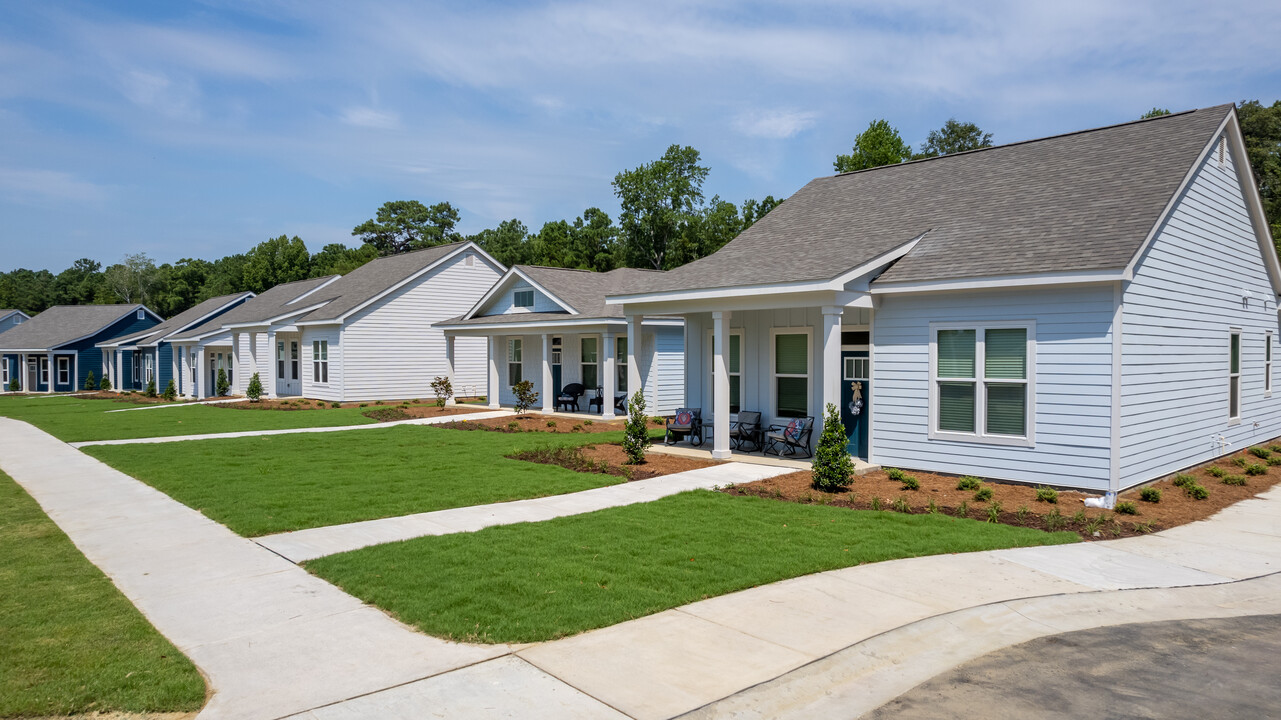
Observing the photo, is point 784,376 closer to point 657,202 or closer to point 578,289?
point 578,289

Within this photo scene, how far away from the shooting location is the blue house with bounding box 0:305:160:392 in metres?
52.5

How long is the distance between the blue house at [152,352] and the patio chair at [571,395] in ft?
91.5

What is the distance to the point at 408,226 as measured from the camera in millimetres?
87250

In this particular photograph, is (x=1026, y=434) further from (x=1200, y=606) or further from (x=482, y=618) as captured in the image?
(x=482, y=618)

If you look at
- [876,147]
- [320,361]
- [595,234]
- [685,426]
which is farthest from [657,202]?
[685,426]

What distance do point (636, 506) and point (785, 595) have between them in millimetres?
4060

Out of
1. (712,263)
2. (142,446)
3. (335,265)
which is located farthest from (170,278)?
(712,263)

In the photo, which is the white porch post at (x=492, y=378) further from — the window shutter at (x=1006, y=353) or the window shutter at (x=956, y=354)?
the window shutter at (x=1006, y=353)

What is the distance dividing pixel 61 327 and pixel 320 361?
3469 centimetres

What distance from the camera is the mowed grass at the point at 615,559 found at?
6359mm

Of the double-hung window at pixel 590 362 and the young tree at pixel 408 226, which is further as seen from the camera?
the young tree at pixel 408 226

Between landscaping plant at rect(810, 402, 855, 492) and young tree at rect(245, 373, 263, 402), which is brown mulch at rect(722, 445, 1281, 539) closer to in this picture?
landscaping plant at rect(810, 402, 855, 492)

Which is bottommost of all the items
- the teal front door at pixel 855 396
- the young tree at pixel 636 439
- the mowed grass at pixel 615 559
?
the mowed grass at pixel 615 559

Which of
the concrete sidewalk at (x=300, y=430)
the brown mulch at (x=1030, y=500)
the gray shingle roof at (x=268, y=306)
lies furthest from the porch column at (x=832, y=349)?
the gray shingle roof at (x=268, y=306)
